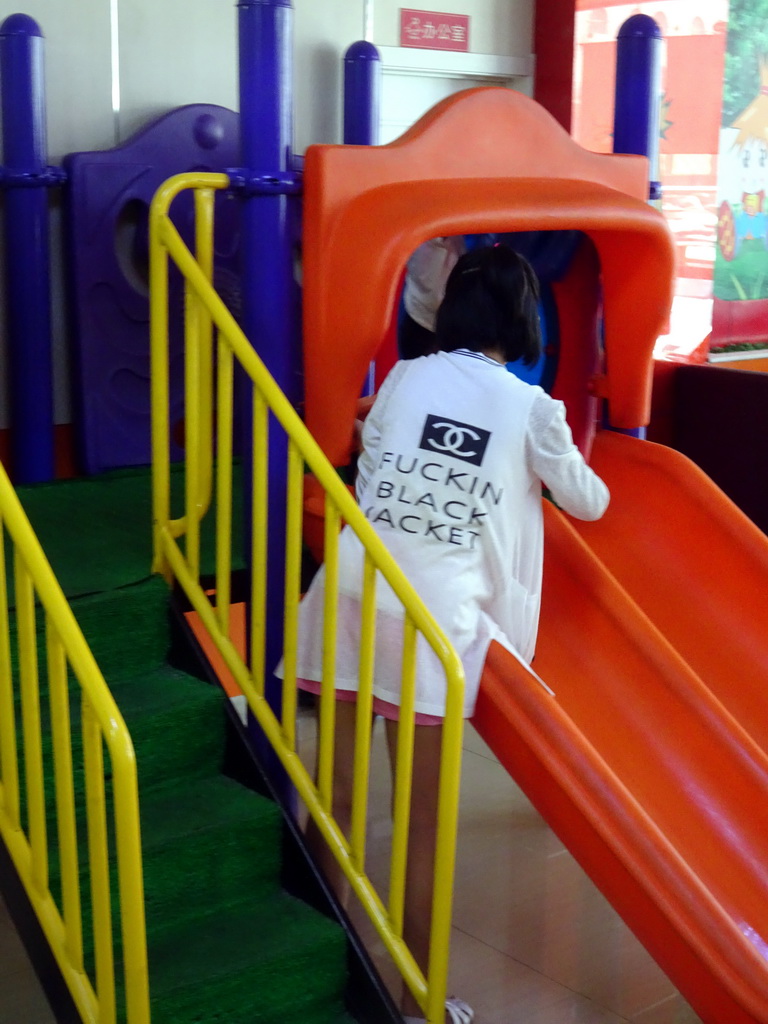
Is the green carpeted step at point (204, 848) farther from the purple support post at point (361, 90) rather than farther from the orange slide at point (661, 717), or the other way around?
the purple support post at point (361, 90)

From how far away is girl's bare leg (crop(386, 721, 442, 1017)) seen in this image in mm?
2201

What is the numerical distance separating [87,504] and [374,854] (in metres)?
1.24

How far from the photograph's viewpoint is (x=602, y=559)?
3072mm

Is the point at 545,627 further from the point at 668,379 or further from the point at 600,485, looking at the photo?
the point at 668,379

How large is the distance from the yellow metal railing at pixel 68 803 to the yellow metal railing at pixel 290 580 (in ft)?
1.48

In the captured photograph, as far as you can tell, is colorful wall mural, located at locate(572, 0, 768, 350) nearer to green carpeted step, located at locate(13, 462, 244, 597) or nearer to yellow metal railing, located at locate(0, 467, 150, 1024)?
green carpeted step, located at locate(13, 462, 244, 597)

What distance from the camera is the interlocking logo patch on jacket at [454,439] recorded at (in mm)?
2150

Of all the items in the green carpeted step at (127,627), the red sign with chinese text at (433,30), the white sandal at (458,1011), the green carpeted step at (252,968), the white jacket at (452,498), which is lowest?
the white sandal at (458,1011)

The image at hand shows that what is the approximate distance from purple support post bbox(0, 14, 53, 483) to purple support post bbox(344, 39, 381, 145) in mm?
1010

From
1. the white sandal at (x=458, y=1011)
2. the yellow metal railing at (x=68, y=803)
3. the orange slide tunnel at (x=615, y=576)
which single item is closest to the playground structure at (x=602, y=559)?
the orange slide tunnel at (x=615, y=576)

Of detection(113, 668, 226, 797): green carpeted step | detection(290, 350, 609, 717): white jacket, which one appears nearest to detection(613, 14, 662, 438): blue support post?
detection(290, 350, 609, 717): white jacket

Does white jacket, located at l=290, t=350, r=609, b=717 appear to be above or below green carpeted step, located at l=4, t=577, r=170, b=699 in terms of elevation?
above

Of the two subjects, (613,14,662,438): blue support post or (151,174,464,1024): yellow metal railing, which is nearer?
(151,174,464,1024): yellow metal railing

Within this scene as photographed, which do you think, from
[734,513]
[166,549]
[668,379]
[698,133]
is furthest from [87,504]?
[698,133]
